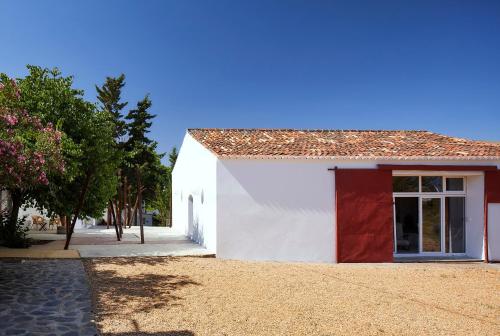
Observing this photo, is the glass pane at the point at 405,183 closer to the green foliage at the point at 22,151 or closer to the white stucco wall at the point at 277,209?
the white stucco wall at the point at 277,209

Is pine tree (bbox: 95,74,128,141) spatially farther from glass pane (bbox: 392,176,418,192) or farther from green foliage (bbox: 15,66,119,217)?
glass pane (bbox: 392,176,418,192)

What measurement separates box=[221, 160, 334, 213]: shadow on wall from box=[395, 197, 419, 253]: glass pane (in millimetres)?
2921

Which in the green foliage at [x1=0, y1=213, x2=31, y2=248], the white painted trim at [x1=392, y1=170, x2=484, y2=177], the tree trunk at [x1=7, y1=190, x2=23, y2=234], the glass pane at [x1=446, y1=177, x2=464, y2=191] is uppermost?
the white painted trim at [x1=392, y1=170, x2=484, y2=177]

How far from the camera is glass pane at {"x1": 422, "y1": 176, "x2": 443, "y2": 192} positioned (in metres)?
15.7

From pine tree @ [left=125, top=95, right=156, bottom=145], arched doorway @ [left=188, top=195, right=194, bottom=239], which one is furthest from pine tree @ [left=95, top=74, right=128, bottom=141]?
arched doorway @ [left=188, top=195, right=194, bottom=239]

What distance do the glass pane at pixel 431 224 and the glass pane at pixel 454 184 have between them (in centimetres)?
65

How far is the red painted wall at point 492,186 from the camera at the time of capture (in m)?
15.1

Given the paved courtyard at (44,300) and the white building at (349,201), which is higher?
the white building at (349,201)

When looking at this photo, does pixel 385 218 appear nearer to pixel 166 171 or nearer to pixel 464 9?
pixel 464 9

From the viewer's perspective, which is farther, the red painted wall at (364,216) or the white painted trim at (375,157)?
the red painted wall at (364,216)

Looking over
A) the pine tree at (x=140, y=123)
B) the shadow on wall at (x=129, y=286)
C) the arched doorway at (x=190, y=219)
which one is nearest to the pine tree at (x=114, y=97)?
the pine tree at (x=140, y=123)

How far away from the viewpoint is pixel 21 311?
23.7ft

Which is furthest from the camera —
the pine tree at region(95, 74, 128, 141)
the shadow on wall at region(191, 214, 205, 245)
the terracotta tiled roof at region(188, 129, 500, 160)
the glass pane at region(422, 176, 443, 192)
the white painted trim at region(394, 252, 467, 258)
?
the pine tree at region(95, 74, 128, 141)

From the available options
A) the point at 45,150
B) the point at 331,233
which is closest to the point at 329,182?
the point at 331,233
